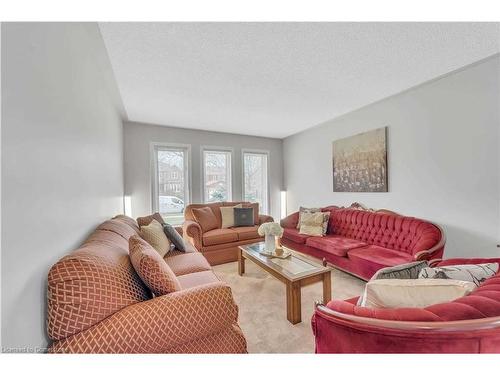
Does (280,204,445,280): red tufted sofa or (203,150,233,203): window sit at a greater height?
(203,150,233,203): window

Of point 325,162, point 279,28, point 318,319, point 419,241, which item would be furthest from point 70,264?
point 325,162

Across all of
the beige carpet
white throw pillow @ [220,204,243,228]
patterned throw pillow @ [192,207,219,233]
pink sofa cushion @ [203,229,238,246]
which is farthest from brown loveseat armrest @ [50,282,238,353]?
white throw pillow @ [220,204,243,228]

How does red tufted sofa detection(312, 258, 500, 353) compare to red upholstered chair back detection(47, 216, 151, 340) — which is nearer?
red tufted sofa detection(312, 258, 500, 353)

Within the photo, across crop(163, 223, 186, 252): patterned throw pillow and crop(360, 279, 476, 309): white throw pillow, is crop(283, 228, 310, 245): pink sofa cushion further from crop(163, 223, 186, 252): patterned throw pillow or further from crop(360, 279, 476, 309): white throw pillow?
crop(360, 279, 476, 309): white throw pillow

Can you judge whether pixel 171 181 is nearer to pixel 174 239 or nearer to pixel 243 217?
pixel 243 217

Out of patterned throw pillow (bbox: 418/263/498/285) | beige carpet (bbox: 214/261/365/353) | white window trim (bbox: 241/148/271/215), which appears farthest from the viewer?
white window trim (bbox: 241/148/271/215)

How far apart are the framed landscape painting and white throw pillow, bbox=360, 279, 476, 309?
253cm

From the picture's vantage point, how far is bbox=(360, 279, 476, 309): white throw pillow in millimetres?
805

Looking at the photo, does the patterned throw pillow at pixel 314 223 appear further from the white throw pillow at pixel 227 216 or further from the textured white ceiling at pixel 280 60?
Answer: the textured white ceiling at pixel 280 60

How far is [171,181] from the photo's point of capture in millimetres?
4312

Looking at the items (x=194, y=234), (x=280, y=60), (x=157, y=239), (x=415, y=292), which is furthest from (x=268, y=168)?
(x=415, y=292)

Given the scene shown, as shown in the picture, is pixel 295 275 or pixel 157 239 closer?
pixel 295 275

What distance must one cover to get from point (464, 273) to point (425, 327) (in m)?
0.58

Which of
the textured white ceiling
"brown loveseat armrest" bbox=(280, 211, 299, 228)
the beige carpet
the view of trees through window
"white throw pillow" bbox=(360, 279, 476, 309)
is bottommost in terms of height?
the beige carpet
